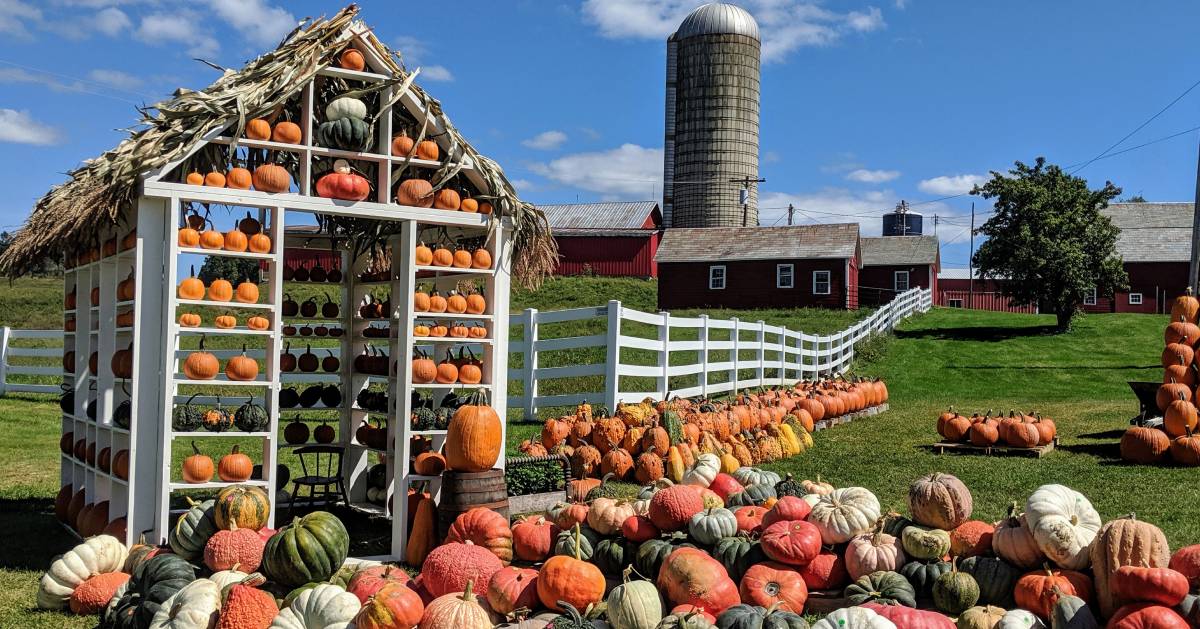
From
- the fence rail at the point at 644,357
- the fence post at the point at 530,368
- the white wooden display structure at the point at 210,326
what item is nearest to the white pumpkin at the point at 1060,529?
the white wooden display structure at the point at 210,326

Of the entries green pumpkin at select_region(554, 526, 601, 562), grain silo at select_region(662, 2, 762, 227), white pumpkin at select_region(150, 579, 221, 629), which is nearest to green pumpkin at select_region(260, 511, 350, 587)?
white pumpkin at select_region(150, 579, 221, 629)

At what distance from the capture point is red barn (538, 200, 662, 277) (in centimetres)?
4625

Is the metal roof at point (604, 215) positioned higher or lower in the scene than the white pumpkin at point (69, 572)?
higher

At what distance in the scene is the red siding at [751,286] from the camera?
38875 millimetres

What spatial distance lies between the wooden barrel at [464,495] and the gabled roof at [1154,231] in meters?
43.2

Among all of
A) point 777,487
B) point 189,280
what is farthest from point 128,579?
point 777,487

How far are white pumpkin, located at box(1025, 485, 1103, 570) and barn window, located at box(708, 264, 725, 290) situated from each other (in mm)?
35547

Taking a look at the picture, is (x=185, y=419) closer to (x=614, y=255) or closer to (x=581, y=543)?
(x=581, y=543)

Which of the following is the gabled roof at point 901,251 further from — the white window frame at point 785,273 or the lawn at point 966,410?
the lawn at point 966,410

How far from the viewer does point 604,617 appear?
5105 mm

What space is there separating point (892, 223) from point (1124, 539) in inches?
2757

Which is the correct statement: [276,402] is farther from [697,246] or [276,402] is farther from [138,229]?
[697,246]

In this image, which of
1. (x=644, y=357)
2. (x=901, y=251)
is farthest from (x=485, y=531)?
(x=901, y=251)

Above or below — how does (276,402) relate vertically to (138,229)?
→ below
